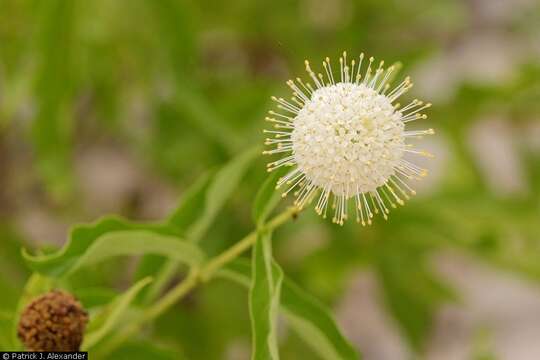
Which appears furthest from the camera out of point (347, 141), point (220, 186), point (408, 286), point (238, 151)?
point (408, 286)

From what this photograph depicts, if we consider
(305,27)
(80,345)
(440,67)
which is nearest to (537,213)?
(305,27)

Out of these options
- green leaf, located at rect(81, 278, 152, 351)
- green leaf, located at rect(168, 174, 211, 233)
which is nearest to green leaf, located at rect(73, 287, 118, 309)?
green leaf, located at rect(81, 278, 152, 351)

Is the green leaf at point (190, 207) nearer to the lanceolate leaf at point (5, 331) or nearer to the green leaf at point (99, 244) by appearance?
the green leaf at point (99, 244)

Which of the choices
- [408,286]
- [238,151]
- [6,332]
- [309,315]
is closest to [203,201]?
[309,315]

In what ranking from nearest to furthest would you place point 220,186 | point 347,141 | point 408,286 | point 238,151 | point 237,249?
point 347,141
point 237,249
point 220,186
point 238,151
point 408,286

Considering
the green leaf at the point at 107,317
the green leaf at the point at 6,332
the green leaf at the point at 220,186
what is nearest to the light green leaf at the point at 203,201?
the green leaf at the point at 220,186

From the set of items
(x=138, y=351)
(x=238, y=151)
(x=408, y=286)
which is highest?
(x=238, y=151)

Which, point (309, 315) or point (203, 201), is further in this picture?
point (203, 201)

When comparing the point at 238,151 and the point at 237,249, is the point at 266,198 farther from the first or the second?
the point at 238,151
